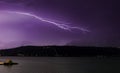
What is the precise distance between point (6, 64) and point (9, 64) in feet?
5.38

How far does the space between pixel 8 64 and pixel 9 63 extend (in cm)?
145

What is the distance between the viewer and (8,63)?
148750 mm

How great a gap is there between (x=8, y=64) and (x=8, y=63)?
3.96 ft

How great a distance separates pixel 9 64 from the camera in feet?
486

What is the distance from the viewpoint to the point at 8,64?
148 metres

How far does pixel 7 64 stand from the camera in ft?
482

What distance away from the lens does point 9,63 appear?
149 m

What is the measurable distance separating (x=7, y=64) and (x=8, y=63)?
1909 millimetres

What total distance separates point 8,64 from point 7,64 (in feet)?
2.74

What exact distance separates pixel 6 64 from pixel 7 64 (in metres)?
0.59

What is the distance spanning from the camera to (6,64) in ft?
483

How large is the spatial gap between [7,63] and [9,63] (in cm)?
121

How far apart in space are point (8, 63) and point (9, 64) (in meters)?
0.97
